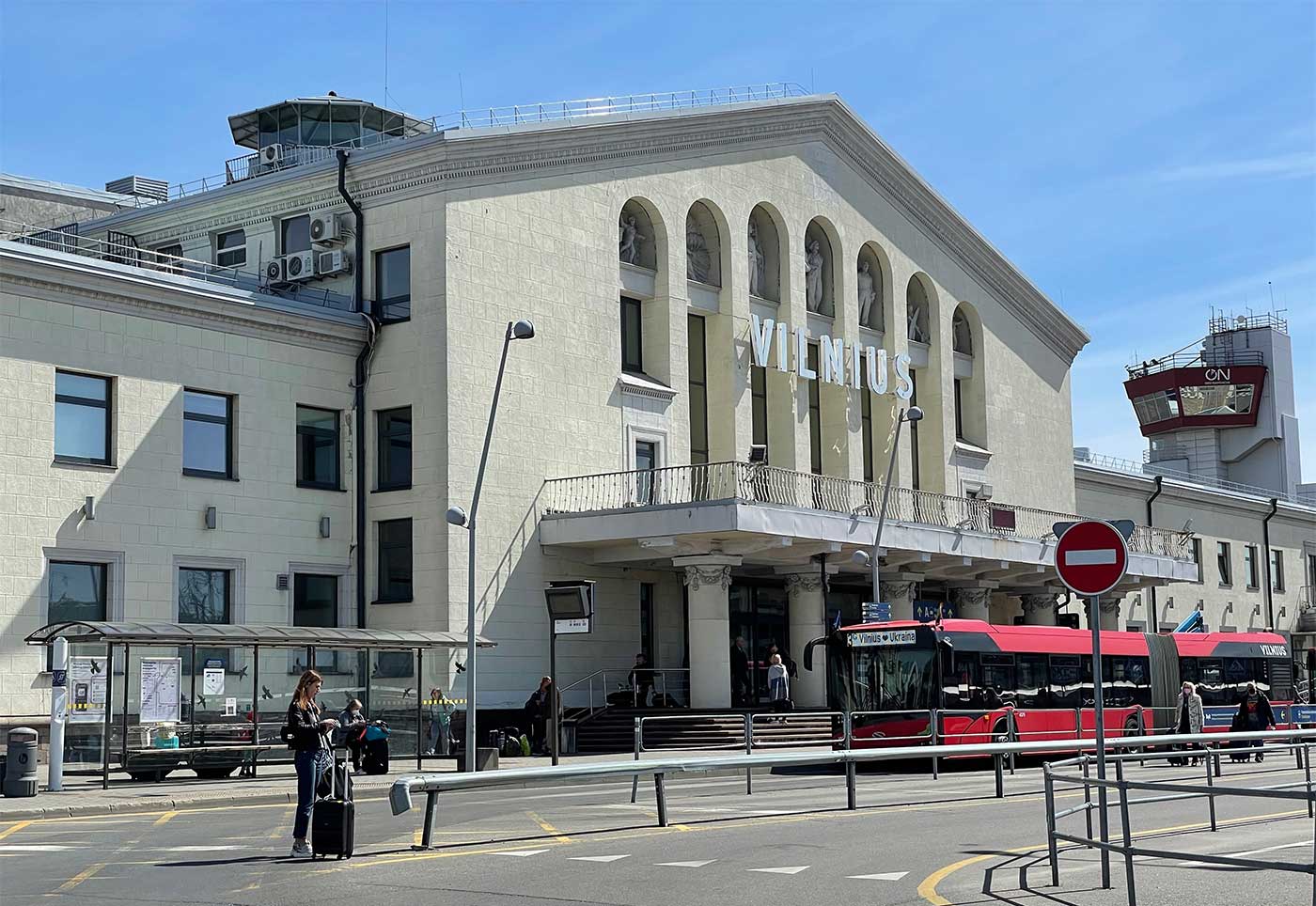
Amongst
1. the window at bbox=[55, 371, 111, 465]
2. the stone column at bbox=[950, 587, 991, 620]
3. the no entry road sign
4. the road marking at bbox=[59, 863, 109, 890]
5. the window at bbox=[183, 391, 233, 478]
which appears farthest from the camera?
the stone column at bbox=[950, 587, 991, 620]

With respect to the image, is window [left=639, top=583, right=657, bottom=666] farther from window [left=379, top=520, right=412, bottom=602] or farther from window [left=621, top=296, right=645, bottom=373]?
window [left=379, top=520, right=412, bottom=602]

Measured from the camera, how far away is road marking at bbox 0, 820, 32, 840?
730 inches

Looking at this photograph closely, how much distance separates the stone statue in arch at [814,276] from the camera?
4975 cm

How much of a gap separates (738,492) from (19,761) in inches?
755

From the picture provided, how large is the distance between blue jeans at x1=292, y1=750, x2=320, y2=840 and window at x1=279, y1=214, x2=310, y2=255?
2738 centimetres

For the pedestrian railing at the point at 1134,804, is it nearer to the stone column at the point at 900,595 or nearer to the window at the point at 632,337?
the window at the point at 632,337

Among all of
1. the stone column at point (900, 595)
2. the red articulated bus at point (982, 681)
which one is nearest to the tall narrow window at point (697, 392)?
the stone column at point (900, 595)

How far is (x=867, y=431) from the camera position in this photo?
51750 millimetres

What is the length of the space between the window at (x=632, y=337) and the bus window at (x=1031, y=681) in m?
13.5

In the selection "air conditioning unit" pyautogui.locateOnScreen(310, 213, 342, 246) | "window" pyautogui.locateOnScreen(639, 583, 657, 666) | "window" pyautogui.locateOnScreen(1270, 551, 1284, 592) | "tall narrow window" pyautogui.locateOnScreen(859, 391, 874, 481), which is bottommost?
"window" pyautogui.locateOnScreen(639, 583, 657, 666)

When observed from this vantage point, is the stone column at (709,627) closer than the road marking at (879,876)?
No

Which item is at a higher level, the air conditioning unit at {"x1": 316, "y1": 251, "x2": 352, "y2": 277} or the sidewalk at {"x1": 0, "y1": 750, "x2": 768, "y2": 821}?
the air conditioning unit at {"x1": 316, "y1": 251, "x2": 352, "y2": 277}

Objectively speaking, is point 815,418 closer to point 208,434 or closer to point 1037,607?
point 1037,607

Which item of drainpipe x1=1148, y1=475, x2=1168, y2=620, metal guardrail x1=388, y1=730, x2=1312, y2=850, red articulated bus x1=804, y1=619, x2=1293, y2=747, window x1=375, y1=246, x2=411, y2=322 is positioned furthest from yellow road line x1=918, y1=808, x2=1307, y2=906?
drainpipe x1=1148, y1=475, x2=1168, y2=620
